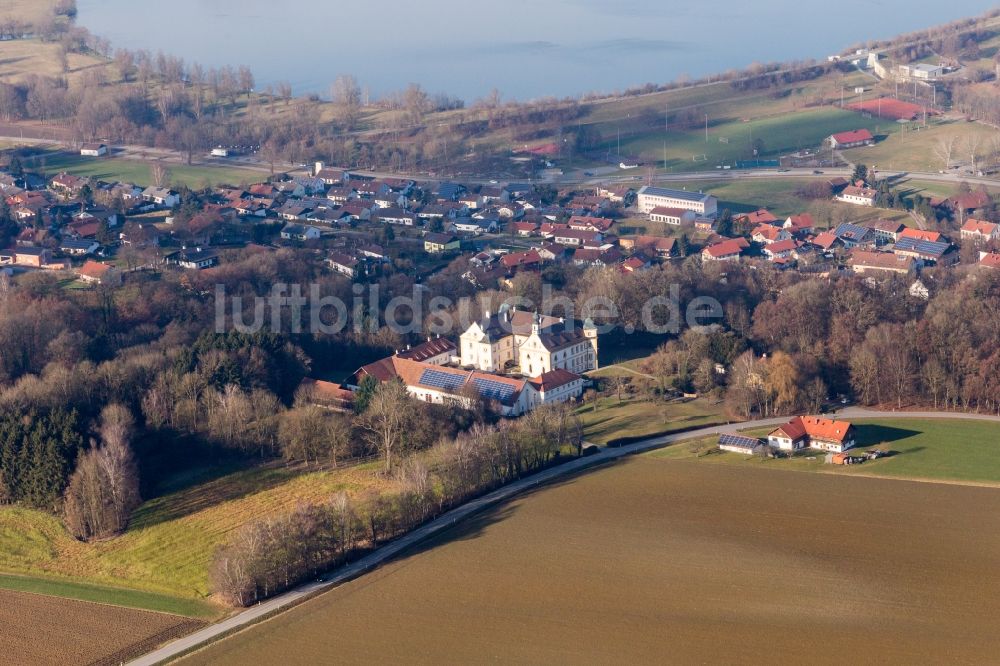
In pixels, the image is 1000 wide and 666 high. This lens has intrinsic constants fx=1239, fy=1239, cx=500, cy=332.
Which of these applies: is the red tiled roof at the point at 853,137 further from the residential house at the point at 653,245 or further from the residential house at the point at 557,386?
the residential house at the point at 557,386

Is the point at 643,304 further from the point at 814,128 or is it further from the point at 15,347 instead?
the point at 814,128

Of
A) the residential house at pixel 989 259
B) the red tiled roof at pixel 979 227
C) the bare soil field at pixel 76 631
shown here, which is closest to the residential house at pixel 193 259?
the bare soil field at pixel 76 631

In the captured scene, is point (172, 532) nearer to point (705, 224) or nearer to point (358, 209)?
point (358, 209)

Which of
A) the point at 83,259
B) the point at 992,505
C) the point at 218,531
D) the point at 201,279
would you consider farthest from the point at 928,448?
the point at 83,259

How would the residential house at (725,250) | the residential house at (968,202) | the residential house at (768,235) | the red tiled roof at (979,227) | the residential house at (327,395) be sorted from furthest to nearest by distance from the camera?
the residential house at (968,202) → the residential house at (768,235) → the red tiled roof at (979,227) → the residential house at (725,250) → the residential house at (327,395)

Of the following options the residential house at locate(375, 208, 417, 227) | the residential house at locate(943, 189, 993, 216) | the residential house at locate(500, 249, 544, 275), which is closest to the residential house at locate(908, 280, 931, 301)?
the residential house at locate(943, 189, 993, 216)

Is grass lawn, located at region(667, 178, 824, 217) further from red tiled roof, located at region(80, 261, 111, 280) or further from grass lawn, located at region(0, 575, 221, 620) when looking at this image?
grass lawn, located at region(0, 575, 221, 620)
